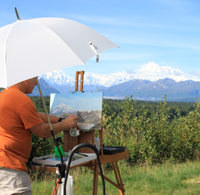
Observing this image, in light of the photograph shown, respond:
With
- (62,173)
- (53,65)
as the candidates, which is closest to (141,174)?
(62,173)

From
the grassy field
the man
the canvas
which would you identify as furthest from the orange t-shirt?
the grassy field

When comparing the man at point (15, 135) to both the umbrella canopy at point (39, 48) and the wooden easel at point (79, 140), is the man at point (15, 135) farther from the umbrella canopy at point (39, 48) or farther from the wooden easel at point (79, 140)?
the wooden easel at point (79, 140)

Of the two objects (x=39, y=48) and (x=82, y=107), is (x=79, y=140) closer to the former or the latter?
(x=82, y=107)

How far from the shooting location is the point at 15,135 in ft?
6.38

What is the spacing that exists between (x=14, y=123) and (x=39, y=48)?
1.95 ft

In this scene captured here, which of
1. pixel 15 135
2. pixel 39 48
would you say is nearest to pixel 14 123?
pixel 15 135

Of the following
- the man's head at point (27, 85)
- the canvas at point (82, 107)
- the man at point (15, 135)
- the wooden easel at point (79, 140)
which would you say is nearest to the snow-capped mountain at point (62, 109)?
the canvas at point (82, 107)

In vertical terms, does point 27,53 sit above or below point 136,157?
above

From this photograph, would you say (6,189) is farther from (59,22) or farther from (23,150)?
(59,22)

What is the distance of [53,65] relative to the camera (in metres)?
1.77

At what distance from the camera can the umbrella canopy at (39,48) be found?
1.70 metres

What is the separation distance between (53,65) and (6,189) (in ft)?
3.25

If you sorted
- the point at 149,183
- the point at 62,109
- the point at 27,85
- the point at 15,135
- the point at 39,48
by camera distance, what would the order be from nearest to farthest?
1. the point at 39,48
2. the point at 15,135
3. the point at 27,85
4. the point at 62,109
5. the point at 149,183

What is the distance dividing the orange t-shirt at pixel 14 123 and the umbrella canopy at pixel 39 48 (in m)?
0.28
